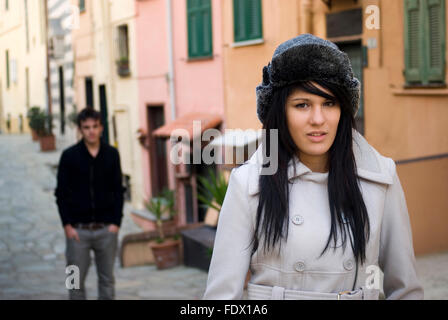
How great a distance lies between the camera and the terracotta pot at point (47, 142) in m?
18.2

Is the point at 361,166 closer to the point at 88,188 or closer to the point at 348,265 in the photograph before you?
the point at 348,265

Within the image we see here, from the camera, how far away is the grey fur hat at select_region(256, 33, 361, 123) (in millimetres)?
1904

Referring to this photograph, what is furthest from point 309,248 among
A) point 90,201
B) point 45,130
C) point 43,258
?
point 45,130

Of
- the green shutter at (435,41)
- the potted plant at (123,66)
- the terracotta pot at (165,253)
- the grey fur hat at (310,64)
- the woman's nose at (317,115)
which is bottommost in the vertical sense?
the terracotta pot at (165,253)

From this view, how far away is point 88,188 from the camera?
5047 mm

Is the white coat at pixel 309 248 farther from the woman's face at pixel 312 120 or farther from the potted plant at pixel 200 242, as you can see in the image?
the potted plant at pixel 200 242

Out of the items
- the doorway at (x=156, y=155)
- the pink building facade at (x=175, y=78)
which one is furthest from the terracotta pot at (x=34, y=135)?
the doorway at (x=156, y=155)

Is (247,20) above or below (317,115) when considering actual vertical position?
above

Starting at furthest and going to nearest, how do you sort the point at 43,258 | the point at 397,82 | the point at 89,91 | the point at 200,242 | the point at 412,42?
the point at 89,91
the point at 43,258
the point at 200,242
the point at 397,82
the point at 412,42

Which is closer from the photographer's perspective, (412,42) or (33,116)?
(412,42)

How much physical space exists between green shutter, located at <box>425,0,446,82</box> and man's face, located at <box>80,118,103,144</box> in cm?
398

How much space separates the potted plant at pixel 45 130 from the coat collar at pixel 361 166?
662 inches

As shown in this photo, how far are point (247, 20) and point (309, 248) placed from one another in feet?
28.4

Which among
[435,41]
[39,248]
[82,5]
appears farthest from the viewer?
[82,5]
